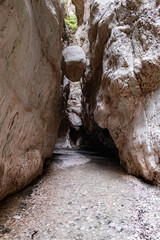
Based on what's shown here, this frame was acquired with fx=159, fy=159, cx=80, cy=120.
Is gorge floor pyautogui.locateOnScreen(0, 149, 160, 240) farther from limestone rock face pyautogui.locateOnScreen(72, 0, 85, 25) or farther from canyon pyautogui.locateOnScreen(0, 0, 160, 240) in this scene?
limestone rock face pyautogui.locateOnScreen(72, 0, 85, 25)

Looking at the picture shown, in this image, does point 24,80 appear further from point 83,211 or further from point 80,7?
point 80,7

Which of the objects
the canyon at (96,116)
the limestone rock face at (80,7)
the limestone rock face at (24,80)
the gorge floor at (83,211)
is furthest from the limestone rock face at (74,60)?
the limestone rock face at (80,7)

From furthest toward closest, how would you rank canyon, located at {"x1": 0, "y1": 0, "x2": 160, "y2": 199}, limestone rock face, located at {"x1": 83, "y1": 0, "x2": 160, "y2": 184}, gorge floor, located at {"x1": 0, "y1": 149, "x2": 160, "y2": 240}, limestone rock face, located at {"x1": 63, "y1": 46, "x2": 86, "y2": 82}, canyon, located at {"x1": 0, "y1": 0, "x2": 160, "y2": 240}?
limestone rock face, located at {"x1": 63, "y1": 46, "x2": 86, "y2": 82}
limestone rock face, located at {"x1": 83, "y1": 0, "x2": 160, "y2": 184}
canyon, located at {"x1": 0, "y1": 0, "x2": 160, "y2": 199}
canyon, located at {"x1": 0, "y1": 0, "x2": 160, "y2": 240}
gorge floor, located at {"x1": 0, "y1": 149, "x2": 160, "y2": 240}

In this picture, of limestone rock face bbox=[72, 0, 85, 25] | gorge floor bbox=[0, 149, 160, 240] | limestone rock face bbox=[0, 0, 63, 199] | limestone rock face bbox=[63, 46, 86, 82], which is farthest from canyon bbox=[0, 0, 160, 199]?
limestone rock face bbox=[72, 0, 85, 25]

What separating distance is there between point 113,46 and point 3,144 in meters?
4.86

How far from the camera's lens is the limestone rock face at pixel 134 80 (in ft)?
15.0

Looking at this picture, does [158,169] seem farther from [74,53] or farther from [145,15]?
[74,53]

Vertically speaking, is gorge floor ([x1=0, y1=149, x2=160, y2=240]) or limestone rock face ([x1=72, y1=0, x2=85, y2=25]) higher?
limestone rock face ([x1=72, y1=0, x2=85, y2=25])

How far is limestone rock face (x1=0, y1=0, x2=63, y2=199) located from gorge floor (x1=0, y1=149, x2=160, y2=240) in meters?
0.61

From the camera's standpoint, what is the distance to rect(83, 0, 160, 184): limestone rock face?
4559 millimetres

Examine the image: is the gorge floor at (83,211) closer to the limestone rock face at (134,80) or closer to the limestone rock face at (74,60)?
the limestone rock face at (134,80)

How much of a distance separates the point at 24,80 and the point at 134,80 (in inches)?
129

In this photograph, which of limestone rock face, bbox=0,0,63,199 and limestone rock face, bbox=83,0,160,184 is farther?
limestone rock face, bbox=83,0,160,184

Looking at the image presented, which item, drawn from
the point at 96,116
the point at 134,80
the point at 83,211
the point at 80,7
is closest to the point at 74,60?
the point at 96,116
